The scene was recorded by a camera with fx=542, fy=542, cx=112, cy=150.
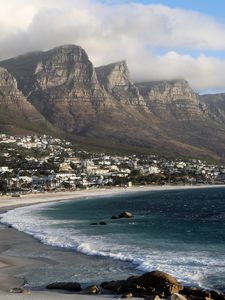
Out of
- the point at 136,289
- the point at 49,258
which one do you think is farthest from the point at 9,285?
the point at 49,258

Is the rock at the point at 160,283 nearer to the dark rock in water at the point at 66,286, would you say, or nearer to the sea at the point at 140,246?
the sea at the point at 140,246

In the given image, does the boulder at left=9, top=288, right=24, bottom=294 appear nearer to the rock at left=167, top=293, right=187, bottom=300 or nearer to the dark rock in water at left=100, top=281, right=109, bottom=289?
the dark rock in water at left=100, top=281, right=109, bottom=289

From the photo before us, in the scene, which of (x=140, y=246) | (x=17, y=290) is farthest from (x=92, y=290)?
(x=140, y=246)

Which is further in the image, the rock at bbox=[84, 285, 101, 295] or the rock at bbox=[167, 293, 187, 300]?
the rock at bbox=[84, 285, 101, 295]

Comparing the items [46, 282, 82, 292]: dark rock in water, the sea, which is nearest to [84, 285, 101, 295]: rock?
[46, 282, 82, 292]: dark rock in water

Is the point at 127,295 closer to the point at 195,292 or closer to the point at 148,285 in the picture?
the point at 148,285

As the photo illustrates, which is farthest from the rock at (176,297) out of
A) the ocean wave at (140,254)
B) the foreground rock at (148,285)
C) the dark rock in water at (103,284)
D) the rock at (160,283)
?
the dark rock in water at (103,284)

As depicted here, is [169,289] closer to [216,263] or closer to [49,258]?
[216,263]
